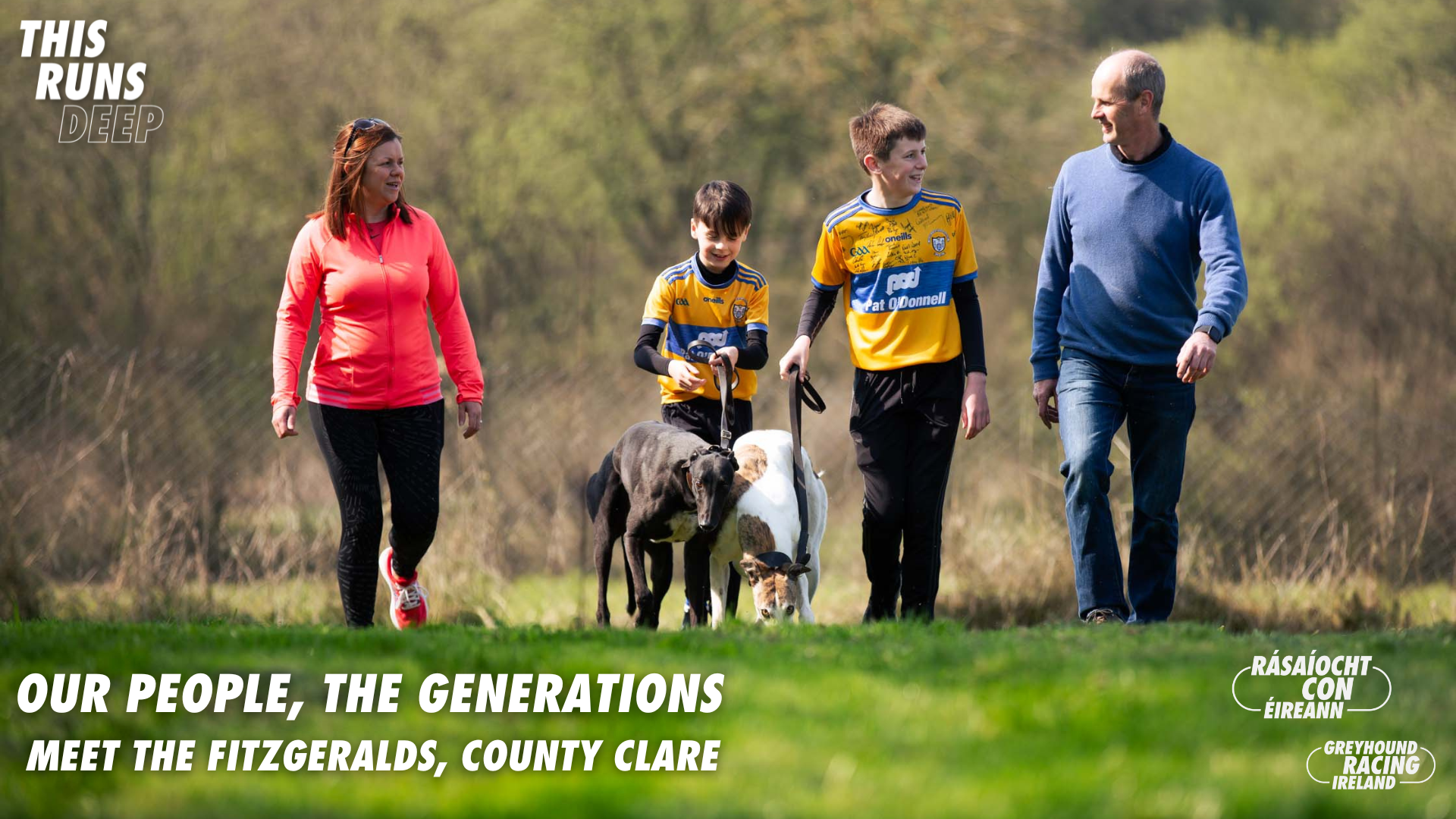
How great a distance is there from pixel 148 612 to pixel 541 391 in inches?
146

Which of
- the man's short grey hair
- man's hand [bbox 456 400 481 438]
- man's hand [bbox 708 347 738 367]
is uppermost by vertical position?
the man's short grey hair

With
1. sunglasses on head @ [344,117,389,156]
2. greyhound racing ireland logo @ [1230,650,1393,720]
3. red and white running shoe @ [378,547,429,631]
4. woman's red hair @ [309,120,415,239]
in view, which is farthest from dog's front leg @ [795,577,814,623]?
sunglasses on head @ [344,117,389,156]

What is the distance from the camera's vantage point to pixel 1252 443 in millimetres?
10141

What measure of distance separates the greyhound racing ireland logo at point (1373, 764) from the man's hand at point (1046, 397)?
9.10 ft

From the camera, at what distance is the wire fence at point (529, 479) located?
8.92 meters

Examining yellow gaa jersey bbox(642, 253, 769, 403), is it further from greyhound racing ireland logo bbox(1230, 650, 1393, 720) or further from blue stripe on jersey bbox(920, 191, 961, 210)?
greyhound racing ireland logo bbox(1230, 650, 1393, 720)

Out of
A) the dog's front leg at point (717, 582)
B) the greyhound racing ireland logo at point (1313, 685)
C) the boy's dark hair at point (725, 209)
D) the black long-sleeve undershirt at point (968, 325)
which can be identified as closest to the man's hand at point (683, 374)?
the black long-sleeve undershirt at point (968, 325)

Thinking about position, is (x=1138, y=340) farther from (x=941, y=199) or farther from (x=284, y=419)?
(x=284, y=419)

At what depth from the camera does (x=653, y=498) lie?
5.26 metres

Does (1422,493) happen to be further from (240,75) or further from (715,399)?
(240,75)

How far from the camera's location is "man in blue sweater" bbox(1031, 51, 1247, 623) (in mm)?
5246

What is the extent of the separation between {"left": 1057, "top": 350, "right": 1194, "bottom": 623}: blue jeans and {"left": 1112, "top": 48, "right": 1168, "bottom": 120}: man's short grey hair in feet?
3.59

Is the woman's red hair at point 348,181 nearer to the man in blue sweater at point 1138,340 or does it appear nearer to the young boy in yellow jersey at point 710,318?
the young boy in yellow jersey at point 710,318

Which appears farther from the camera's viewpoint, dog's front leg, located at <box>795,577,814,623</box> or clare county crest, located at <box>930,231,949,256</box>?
clare county crest, located at <box>930,231,949,256</box>
